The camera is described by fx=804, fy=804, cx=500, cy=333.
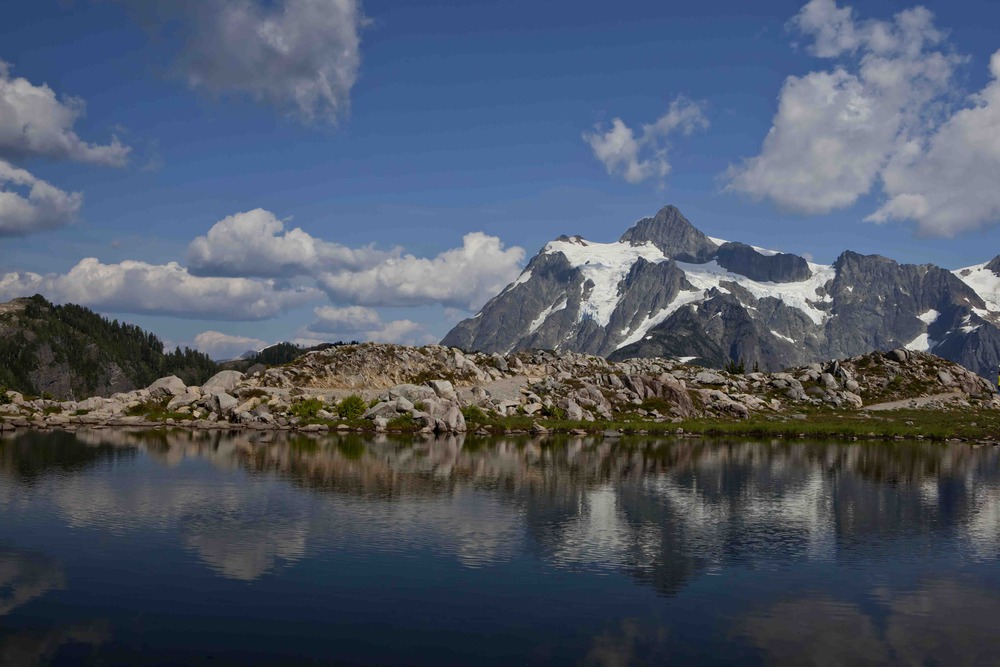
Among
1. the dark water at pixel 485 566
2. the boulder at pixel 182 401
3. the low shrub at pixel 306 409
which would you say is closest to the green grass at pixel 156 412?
the boulder at pixel 182 401

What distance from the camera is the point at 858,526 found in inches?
2301

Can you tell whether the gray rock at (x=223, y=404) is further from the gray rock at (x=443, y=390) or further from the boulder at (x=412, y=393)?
the gray rock at (x=443, y=390)

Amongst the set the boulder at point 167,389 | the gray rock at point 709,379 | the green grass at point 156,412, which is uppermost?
the gray rock at point 709,379

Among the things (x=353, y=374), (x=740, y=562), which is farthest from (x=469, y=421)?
(x=740, y=562)

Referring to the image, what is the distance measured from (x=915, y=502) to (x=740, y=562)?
31630mm

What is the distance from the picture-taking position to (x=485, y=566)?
1736 inches

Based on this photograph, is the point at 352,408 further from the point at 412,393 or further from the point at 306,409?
the point at 412,393

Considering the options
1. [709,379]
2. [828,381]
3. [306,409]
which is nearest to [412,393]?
[306,409]

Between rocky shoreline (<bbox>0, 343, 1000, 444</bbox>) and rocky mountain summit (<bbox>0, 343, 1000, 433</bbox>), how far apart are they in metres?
0.26

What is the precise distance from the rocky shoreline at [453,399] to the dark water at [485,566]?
5173cm

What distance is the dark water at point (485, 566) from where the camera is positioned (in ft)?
106

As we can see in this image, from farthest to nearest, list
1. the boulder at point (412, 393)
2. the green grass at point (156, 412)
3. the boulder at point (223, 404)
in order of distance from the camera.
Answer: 1. the boulder at point (412, 393)
2. the boulder at point (223, 404)
3. the green grass at point (156, 412)

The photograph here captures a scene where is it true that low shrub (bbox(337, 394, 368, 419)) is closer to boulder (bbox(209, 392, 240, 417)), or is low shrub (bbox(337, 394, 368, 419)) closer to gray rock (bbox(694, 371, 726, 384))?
boulder (bbox(209, 392, 240, 417))

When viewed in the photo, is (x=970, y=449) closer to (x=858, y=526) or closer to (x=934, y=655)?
(x=858, y=526)
